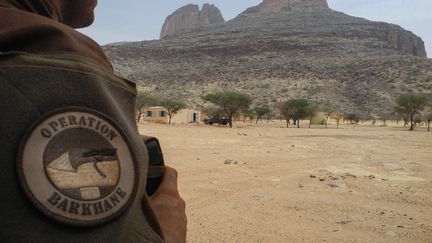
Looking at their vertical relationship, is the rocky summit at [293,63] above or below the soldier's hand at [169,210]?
above

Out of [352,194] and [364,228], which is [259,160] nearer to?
[352,194]

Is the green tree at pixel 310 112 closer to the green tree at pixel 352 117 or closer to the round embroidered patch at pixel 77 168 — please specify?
the green tree at pixel 352 117

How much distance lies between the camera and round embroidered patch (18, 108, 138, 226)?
702 millimetres

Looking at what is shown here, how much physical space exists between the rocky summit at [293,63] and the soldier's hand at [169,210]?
212 ft

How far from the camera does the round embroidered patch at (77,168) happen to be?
0.70 metres

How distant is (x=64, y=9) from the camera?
118 cm

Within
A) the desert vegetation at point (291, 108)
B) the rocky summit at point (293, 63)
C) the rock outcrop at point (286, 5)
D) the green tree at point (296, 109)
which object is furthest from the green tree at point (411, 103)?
the rock outcrop at point (286, 5)

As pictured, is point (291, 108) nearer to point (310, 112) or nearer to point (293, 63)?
point (310, 112)

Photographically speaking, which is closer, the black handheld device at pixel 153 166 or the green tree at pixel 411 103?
the black handheld device at pixel 153 166

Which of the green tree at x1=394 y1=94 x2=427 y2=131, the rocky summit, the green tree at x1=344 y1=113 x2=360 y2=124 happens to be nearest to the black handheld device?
the green tree at x1=394 y1=94 x2=427 y2=131

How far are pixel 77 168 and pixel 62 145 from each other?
0.16 ft

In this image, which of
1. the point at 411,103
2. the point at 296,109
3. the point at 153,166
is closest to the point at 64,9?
the point at 153,166

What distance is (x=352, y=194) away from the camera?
551 centimetres

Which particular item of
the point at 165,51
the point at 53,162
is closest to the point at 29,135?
the point at 53,162
